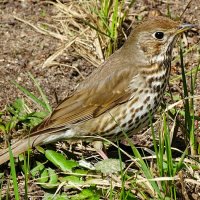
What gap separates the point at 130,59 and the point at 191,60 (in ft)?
4.20

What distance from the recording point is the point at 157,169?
419 cm

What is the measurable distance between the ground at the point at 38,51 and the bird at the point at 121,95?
1.49 feet

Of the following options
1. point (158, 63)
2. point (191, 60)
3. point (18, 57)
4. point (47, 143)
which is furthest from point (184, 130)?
point (18, 57)

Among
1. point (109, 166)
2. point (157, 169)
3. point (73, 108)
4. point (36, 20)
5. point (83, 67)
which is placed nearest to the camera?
point (157, 169)

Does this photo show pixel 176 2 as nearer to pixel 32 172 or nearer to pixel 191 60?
pixel 191 60

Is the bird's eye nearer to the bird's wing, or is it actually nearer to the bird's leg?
the bird's wing

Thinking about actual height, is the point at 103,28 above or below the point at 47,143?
above

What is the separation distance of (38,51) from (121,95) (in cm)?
150

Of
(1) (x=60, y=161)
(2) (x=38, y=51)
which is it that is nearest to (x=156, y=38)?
(1) (x=60, y=161)

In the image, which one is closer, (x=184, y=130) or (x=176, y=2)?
(x=184, y=130)

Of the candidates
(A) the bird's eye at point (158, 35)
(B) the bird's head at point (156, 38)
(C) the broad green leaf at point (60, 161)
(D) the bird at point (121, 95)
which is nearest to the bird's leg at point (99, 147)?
(D) the bird at point (121, 95)

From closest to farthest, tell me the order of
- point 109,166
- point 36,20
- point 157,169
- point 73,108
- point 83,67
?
point 157,169 < point 109,166 < point 73,108 < point 83,67 < point 36,20

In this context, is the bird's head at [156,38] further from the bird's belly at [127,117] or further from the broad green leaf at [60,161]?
the broad green leaf at [60,161]

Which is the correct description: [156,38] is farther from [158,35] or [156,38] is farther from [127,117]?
[127,117]
